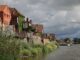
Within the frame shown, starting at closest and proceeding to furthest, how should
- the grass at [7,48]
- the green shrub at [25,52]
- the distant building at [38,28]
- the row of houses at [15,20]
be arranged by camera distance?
the grass at [7,48] → the green shrub at [25,52] → the row of houses at [15,20] → the distant building at [38,28]

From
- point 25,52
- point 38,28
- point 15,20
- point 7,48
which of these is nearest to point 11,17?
point 15,20

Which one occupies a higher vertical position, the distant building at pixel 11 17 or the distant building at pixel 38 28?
the distant building at pixel 11 17

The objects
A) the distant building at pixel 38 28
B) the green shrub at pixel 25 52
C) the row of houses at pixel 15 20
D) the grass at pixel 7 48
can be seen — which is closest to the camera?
the grass at pixel 7 48

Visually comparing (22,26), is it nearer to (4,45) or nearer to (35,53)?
(35,53)

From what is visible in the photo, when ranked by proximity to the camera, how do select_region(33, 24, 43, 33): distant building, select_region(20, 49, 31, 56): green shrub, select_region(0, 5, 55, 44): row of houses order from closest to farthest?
select_region(20, 49, 31, 56): green shrub, select_region(0, 5, 55, 44): row of houses, select_region(33, 24, 43, 33): distant building

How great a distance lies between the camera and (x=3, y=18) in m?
97.1

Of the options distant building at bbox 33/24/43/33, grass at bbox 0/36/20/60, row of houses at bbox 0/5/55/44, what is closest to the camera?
grass at bbox 0/36/20/60

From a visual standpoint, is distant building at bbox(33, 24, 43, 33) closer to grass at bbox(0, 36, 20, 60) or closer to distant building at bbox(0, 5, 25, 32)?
distant building at bbox(0, 5, 25, 32)

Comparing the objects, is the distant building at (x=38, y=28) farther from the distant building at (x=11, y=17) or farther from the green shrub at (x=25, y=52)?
the green shrub at (x=25, y=52)

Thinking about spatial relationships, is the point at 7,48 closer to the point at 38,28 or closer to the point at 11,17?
the point at 11,17

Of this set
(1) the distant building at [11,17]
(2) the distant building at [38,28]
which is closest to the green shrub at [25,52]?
(1) the distant building at [11,17]

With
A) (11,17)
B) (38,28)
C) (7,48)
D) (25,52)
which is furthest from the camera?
(38,28)

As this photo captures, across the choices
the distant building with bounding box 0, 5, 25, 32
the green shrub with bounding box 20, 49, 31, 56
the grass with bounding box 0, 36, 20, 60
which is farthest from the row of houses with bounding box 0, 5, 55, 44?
the grass with bounding box 0, 36, 20, 60

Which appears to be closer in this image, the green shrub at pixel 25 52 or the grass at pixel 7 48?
the grass at pixel 7 48
